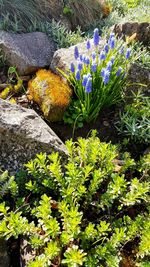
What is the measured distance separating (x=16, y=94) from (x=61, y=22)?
5.78ft

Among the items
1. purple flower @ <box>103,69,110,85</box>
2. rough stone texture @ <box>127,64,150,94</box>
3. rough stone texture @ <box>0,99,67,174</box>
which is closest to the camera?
rough stone texture @ <box>0,99,67,174</box>

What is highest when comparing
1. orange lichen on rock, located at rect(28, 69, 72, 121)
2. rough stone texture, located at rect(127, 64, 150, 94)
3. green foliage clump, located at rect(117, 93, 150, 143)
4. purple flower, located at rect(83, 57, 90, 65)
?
purple flower, located at rect(83, 57, 90, 65)

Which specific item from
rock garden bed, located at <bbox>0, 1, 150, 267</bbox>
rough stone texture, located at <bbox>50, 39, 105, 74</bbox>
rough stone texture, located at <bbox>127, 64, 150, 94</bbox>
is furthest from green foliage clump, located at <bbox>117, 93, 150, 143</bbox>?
rough stone texture, located at <bbox>50, 39, 105, 74</bbox>

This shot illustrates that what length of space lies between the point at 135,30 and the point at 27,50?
1.32 metres

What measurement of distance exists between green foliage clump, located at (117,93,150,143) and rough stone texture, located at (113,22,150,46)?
0.89 meters

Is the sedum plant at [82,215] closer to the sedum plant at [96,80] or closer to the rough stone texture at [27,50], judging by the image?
the sedum plant at [96,80]

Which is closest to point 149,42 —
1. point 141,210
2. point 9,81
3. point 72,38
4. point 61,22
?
point 72,38

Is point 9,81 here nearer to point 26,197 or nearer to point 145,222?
point 26,197

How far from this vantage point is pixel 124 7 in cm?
526

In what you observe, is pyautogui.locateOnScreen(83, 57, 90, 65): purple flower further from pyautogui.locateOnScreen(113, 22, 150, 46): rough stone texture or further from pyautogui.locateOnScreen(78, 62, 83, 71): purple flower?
pyautogui.locateOnScreen(113, 22, 150, 46): rough stone texture

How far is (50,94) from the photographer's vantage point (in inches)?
114

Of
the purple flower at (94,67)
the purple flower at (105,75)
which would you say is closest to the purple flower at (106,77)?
the purple flower at (105,75)

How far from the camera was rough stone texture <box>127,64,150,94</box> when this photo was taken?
10.4 feet

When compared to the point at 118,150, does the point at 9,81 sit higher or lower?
higher
